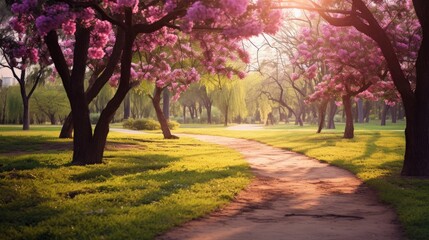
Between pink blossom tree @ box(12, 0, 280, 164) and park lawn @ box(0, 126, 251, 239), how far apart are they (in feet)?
5.46

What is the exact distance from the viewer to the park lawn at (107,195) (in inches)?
270

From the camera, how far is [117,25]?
44.7ft

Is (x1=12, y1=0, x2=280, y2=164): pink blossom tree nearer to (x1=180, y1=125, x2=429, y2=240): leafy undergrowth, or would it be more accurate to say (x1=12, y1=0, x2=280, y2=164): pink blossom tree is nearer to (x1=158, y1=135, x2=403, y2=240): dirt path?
(x1=158, y1=135, x2=403, y2=240): dirt path

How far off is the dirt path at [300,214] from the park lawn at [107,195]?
46 cm

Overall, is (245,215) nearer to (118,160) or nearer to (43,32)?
(43,32)

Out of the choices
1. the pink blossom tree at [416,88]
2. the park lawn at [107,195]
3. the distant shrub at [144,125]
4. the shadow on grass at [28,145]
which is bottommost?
the park lawn at [107,195]

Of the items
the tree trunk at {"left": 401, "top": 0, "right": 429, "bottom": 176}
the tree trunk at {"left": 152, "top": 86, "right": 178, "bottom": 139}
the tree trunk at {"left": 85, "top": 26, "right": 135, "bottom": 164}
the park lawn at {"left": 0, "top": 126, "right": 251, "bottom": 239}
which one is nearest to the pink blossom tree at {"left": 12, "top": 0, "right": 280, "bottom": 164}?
the tree trunk at {"left": 85, "top": 26, "right": 135, "bottom": 164}

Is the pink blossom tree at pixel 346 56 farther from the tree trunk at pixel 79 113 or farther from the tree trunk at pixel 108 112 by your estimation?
the tree trunk at pixel 79 113

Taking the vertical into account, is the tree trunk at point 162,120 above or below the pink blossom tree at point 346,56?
below

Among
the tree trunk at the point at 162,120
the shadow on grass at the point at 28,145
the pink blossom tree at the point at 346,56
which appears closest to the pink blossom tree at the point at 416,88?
the pink blossom tree at the point at 346,56

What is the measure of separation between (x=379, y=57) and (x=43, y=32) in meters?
16.7

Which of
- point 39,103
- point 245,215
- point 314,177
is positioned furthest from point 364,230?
point 39,103

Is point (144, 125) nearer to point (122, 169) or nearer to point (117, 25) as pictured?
point (122, 169)

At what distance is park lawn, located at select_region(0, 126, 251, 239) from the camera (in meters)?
6.85
